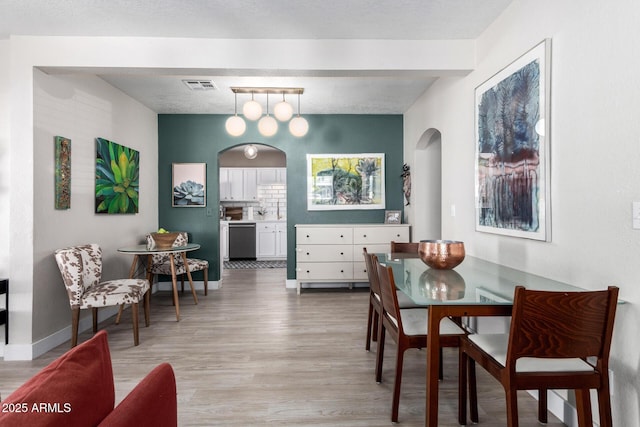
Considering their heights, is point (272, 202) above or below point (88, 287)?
above

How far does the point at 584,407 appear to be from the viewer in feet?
4.86

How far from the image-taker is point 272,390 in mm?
2285

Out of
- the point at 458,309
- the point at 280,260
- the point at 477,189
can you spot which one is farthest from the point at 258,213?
the point at 458,309

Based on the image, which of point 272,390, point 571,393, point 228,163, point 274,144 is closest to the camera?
point 571,393

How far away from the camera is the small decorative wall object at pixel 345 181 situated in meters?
5.30

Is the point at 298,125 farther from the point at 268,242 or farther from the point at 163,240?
the point at 268,242

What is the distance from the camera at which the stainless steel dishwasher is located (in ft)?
26.6

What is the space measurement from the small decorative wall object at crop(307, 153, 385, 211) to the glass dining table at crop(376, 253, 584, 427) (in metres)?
3.03

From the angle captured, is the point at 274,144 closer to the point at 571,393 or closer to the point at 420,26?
the point at 420,26

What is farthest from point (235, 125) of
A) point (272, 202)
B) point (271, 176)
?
point (272, 202)

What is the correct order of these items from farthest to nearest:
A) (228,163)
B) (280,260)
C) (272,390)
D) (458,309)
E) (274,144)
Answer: (228,163), (280,260), (274,144), (272,390), (458,309)

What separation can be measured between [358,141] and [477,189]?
2675mm

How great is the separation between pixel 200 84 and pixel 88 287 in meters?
2.31

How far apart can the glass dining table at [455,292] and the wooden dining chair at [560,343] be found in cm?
19
